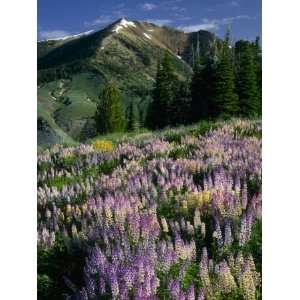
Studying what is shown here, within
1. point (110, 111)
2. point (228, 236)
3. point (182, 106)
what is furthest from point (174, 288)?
point (182, 106)

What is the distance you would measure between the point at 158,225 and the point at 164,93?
242 cm

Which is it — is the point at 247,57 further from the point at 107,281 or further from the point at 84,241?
the point at 107,281

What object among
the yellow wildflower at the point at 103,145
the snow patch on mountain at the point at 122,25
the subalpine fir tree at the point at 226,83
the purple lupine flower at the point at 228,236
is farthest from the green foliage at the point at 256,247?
the yellow wildflower at the point at 103,145

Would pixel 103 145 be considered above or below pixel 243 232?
above

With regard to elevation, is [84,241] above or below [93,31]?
below

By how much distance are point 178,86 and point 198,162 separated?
1.01 metres

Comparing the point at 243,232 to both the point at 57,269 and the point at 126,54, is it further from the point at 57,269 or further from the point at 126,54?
the point at 126,54

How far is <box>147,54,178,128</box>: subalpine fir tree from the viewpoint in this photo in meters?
4.97

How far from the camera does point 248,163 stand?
4043 mm

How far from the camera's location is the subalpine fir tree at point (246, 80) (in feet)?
14.3

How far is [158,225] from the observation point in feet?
10.1

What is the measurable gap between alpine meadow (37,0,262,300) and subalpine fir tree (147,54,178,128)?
16mm

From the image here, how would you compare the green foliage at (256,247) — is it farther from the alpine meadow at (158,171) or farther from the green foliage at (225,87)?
the green foliage at (225,87)
